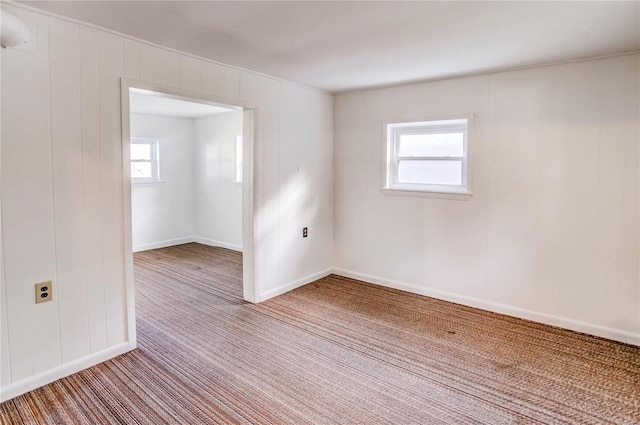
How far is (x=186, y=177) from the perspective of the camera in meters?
6.98

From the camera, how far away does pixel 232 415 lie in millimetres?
2174

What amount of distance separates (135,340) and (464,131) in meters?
3.49

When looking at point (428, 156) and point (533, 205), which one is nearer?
point (533, 205)

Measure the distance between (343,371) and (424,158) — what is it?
247 cm

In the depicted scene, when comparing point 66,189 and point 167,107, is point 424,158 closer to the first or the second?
point 66,189

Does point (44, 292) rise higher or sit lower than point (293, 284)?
higher

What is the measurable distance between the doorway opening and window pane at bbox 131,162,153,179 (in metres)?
0.02

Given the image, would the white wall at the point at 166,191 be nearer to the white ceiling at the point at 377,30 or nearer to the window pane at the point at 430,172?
the white ceiling at the point at 377,30

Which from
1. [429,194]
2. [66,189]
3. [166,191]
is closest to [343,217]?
[429,194]

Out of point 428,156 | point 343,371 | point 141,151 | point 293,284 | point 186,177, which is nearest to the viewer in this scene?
point 343,371

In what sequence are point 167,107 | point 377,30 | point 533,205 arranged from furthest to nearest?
point 167,107 < point 533,205 < point 377,30

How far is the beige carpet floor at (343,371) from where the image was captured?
2197 mm

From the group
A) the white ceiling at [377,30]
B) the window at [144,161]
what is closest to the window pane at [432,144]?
the white ceiling at [377,30]

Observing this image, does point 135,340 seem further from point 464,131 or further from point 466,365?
point 464,131
